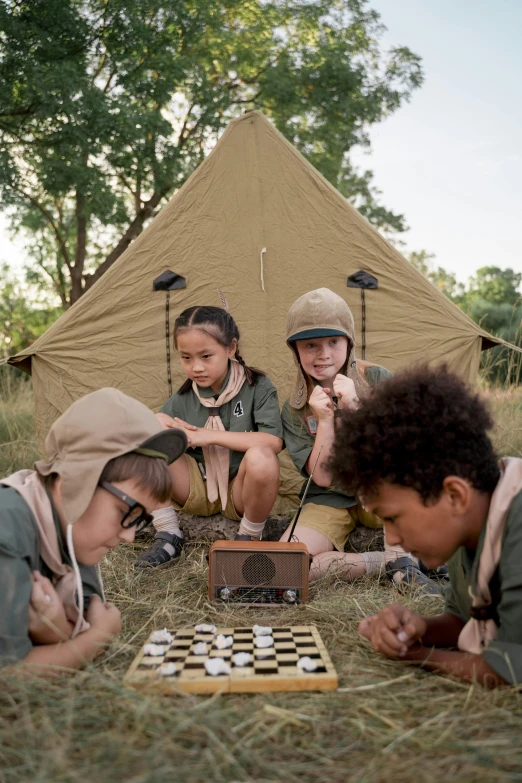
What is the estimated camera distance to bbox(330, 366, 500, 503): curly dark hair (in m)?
1.61

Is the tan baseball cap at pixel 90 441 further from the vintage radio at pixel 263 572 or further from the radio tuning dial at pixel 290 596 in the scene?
the radio tuning dial at pixel 290 596

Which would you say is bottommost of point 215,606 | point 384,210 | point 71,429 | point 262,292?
point 215,606

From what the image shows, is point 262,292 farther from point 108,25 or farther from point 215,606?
point 108,25

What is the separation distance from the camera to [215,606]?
2488 millimetres

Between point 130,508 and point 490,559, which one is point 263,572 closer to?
point 130,508

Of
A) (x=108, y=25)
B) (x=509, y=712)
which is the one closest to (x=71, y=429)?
(x=509, y=712)

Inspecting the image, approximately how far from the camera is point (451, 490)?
161 cm

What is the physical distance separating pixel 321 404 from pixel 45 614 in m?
1.59

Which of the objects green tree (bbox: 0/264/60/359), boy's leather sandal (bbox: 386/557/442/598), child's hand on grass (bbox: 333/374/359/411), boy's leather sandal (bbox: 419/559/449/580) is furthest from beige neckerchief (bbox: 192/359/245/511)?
green tree (bbox: 0/264/60/359)

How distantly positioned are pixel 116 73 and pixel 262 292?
6173mm

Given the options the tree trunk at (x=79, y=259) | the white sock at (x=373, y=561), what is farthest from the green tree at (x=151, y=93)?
the white sock at (x=373, y=561)

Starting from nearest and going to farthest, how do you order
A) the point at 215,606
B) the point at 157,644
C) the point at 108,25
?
the point at 157,644 < the point at 215,606 < the point at 108,25

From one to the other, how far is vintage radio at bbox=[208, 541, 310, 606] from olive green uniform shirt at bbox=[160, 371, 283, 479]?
814 mm

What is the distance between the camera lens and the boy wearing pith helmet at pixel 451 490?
158cm
